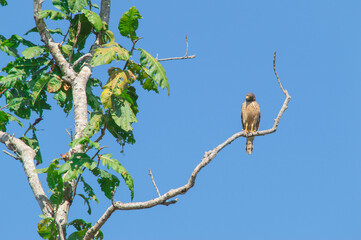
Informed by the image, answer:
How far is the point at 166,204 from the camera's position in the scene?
6180 mm

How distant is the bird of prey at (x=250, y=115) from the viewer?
11172 millimetres

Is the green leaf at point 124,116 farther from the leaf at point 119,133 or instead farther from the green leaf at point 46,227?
the green leaf at point 46,227

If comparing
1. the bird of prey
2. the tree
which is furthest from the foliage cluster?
the bird of prey

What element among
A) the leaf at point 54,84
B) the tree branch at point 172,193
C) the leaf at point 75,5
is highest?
the leaf at point 75,5

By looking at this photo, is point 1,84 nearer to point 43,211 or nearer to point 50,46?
point 50,46

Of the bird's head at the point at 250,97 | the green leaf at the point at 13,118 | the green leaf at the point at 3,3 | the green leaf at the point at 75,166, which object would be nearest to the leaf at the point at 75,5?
the green leaf at the point at 3,3

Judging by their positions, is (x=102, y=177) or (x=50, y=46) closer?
(x=102, y=177)

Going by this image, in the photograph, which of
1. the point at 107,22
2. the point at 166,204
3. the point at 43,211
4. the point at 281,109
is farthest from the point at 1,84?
the point at 281,109

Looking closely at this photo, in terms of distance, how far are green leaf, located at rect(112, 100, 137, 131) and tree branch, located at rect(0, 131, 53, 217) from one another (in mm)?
1369

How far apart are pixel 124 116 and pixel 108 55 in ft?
2.89

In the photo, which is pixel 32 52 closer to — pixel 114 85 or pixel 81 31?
pixel 81 31

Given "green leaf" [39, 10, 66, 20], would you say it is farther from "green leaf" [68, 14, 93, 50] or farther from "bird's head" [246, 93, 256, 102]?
"bird's head" [246, 93, 256, 102]

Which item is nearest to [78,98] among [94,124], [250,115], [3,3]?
[94,124]

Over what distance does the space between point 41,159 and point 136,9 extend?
2.91 meters
